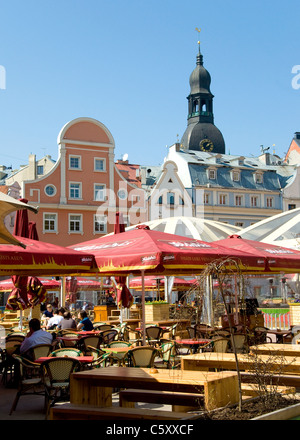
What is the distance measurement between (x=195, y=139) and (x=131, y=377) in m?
77.0

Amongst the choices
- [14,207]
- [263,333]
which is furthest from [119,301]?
[14,207]

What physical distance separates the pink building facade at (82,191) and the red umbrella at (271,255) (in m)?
30.3

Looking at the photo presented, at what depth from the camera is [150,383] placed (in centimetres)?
653

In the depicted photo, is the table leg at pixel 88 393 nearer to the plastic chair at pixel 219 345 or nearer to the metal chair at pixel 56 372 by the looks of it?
the metal chair at pixel 56 372

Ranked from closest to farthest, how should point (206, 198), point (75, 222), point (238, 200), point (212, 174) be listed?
point (75, 222), point (206, 198), point (238, 200), point (212, 174)

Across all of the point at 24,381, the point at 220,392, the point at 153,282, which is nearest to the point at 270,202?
the point at 153,282

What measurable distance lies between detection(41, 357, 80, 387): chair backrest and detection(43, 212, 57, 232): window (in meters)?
36.2

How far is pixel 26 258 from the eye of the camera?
9.84 metres

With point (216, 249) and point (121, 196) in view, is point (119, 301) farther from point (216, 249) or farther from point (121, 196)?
point (121, 196)

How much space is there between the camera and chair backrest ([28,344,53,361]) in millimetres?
9742

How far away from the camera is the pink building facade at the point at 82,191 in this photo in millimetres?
44062

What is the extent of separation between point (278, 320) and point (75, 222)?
86.5 feet

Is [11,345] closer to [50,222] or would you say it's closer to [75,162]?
[50,222]

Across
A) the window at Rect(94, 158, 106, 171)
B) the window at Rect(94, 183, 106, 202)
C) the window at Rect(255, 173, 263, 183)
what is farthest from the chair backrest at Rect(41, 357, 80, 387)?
the window at Rect(255, 173, 263, 183)
